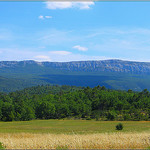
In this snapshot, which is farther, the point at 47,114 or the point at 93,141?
the point at 47,114

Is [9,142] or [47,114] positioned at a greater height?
[9,142]

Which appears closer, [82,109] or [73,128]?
[73,128]

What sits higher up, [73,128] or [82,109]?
[73,128]

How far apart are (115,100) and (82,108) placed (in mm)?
21706

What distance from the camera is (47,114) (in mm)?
123000

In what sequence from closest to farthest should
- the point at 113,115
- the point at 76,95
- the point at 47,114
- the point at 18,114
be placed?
the point at 113,115
the point at 18,114
the point at 47,114
the point at 76,95

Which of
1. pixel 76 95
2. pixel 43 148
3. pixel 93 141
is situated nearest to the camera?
pixel 43 148

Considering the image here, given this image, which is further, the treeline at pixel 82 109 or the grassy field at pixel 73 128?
the treeline at pixel 82 109

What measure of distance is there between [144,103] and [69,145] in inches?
4592

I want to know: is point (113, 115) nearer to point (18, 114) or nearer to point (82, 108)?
point (82, 108)

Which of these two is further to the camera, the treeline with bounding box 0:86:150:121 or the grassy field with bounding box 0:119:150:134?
the treeline with bounding box 0:86:150:121

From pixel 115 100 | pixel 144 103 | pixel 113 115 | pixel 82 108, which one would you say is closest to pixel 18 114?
pixel 82 108

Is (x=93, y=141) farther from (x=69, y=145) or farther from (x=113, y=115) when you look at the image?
(x=113, y=115)

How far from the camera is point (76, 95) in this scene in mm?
153625
